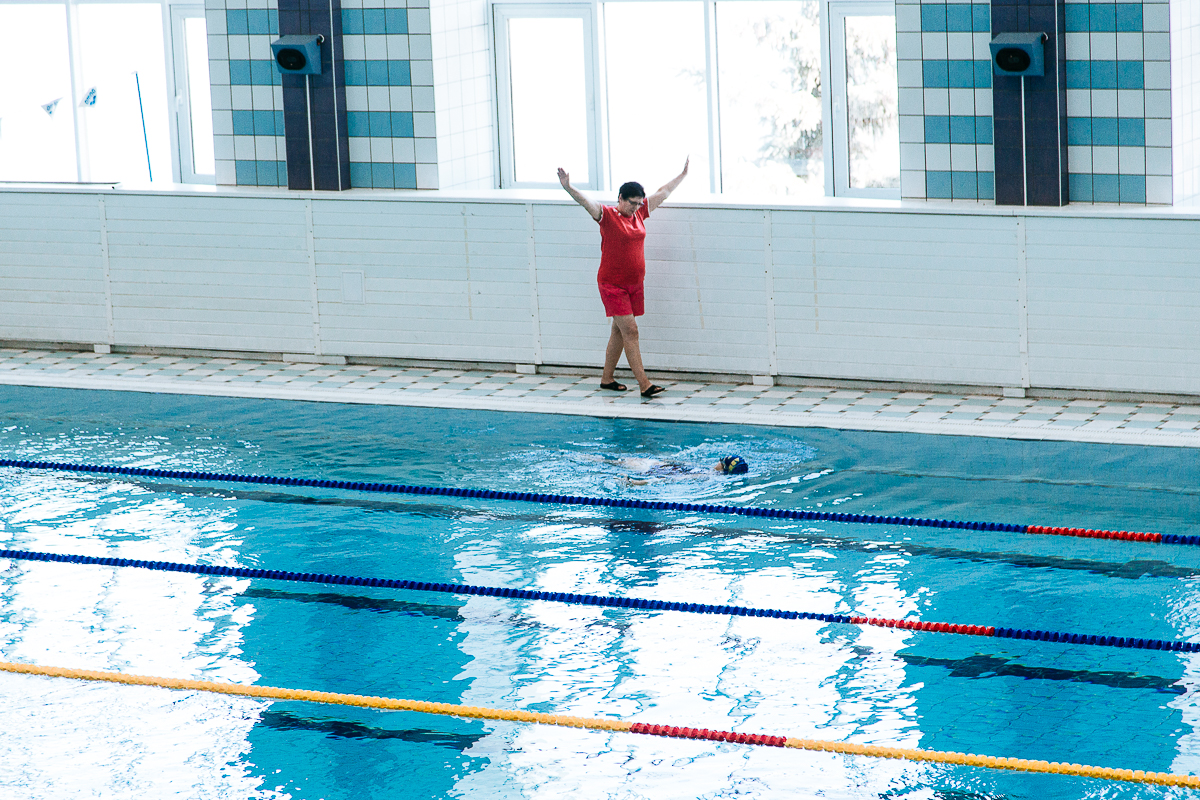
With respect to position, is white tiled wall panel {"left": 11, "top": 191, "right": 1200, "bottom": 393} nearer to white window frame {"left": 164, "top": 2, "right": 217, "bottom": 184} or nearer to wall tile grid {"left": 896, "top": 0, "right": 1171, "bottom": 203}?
wall tile grid {"left": 896, "top": 0, "right": 1171, "bottom": 203}

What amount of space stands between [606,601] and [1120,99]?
4.60 metres

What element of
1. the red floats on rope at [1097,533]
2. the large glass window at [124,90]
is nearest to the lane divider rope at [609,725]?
the red floats on rope at [1097,533]

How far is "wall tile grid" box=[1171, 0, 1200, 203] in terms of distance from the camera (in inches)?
348

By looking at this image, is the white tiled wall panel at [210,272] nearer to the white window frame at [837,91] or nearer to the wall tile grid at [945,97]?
the white window frame at [837,91]

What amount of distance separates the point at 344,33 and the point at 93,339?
112 inches

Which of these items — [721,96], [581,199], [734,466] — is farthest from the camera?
[721,96]

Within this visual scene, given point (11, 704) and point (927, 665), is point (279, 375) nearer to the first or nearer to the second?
point (11, 704)

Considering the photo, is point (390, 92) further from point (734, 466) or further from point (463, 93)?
point (734, 466)

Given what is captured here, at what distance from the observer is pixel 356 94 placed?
425 inches

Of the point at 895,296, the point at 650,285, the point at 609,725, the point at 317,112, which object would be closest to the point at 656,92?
the point at 650,285

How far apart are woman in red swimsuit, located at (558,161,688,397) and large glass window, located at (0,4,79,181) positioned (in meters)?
→ 4.87

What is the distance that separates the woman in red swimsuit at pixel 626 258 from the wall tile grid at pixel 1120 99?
7.42ft

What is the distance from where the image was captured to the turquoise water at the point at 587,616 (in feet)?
16.1

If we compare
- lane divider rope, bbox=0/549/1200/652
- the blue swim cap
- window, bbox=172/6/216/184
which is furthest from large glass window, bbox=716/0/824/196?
lane divider rope, bbox=0/549/1200/652
